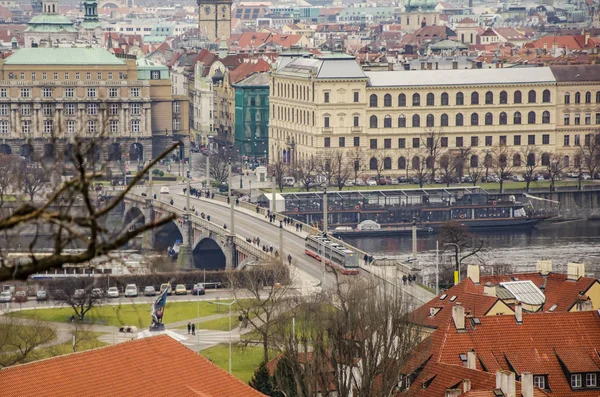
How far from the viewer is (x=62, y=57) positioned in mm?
144875

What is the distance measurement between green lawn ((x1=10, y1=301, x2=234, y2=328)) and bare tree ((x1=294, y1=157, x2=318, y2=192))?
153 ft

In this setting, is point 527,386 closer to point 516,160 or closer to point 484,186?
point 484,186

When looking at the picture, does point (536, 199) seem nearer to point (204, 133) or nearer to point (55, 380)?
point (204, 133)

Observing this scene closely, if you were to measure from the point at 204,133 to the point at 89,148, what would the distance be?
15185cm

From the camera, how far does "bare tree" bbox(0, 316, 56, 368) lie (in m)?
49.9

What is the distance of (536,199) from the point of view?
12200 cm

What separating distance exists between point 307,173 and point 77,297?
56.3 meters

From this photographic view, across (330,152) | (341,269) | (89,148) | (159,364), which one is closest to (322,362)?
(159,364)

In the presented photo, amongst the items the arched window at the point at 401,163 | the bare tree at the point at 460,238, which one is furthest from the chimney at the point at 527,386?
the arched window at the point at 401,163

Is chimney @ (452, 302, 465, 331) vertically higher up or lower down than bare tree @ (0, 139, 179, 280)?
lower down

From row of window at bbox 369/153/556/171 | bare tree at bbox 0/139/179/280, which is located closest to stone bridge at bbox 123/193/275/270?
row of window at bbox 369/153/556/171

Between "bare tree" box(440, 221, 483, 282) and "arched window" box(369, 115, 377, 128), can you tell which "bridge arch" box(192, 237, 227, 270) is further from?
"arched window" box(369, 115, 377, 128)

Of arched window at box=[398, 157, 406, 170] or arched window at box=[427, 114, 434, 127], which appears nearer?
arched window at box=[398, 157, 406, 170]

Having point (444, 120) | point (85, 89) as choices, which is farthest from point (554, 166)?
point (85, 89)
